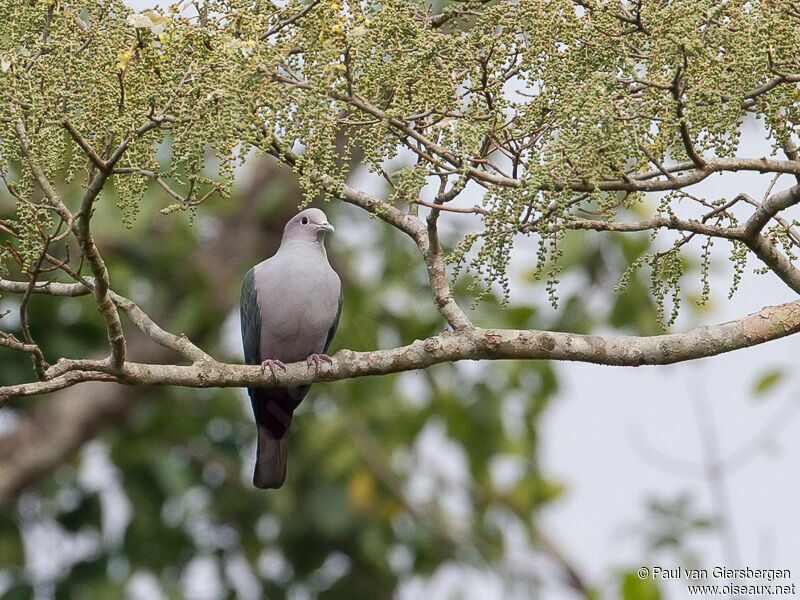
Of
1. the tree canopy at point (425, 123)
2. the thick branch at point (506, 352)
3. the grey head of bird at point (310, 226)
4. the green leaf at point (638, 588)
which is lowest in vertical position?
the green leaf at point (638, 588)

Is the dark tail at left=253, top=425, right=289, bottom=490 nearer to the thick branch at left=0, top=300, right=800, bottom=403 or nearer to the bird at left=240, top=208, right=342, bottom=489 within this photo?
the bird at left=240, top=208, right=342, bottom=489

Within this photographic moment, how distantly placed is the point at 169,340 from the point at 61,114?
1118 mm

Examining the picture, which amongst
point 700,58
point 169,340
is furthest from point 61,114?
point 700,58

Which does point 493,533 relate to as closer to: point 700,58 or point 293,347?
point 293,347

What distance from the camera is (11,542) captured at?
10531mm

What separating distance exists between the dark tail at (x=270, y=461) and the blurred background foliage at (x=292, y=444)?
211cm

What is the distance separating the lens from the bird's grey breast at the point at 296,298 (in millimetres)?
5562

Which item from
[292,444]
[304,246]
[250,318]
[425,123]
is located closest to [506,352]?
[425,123]

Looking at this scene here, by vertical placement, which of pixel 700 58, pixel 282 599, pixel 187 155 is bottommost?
pixel 282 599

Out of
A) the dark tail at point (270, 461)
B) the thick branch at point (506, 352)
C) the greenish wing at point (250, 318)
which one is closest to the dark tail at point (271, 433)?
the dark tail at point (270, 461)

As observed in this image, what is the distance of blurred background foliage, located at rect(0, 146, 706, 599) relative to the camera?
29.0ft

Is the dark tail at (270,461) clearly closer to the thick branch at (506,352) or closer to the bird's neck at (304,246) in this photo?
the bird's neck at (304,246)

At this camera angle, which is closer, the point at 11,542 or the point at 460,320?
the point at 460,320

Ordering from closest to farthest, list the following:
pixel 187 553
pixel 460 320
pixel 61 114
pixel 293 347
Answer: pixel 61 114, pixel 460 320, pixel 293 347, pixel 187 553
